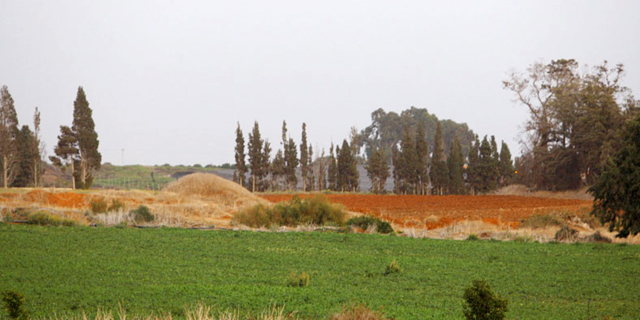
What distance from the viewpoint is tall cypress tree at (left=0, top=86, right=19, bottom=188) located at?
42.9 m

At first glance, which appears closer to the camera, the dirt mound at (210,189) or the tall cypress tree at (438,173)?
the dirt mound at (210,189)

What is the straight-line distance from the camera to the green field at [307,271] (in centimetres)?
895

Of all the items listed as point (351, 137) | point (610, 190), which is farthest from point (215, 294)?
point (351, 137)

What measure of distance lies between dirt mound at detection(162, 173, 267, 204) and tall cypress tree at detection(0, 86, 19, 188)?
53.6 ft

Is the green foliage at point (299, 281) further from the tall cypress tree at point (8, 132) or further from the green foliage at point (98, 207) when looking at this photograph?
the tall cypress tree at point (8, 132)

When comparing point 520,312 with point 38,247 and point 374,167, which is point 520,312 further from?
point 374,167

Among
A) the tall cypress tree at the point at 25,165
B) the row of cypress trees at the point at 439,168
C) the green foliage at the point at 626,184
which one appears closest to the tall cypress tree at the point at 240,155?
the row of cypress trees at the point at 439,168

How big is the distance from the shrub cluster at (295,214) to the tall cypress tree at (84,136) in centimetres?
2467

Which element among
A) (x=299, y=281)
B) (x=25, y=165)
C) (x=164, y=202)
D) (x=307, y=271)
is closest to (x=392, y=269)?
(x=307, y=271)

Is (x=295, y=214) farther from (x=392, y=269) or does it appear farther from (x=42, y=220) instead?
(x=392, y=269)

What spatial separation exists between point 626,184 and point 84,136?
39221 millimetres

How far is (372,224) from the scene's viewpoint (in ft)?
68.4

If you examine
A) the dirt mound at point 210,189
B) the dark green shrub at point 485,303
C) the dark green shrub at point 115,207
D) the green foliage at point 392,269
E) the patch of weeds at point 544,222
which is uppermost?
the dirt mound at point 210,189

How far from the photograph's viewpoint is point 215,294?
9445 millimetres
